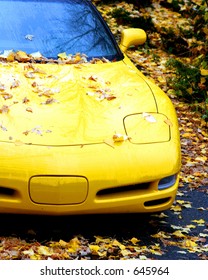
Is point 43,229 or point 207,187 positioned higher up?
point 43,229

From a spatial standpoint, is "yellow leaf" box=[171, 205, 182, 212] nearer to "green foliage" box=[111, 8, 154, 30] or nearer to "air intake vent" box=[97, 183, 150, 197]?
"air intake vent" box=[97, 183, 150, 197]

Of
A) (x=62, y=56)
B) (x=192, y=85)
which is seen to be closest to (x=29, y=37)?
(x=62, y=56)

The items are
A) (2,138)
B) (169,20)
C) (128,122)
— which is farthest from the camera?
(169,20)

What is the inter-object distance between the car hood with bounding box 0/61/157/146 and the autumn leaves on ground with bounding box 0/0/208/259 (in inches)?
27.7

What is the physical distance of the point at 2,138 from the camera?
167 inches

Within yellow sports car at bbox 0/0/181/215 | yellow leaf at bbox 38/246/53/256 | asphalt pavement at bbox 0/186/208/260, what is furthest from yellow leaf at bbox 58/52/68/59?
yellow leaf at bbox 38/246/53/256

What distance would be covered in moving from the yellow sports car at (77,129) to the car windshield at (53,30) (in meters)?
0.01

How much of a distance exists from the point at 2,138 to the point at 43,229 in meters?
0.73

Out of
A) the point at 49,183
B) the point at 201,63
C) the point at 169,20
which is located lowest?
the point at 169,20

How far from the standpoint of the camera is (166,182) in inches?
179
